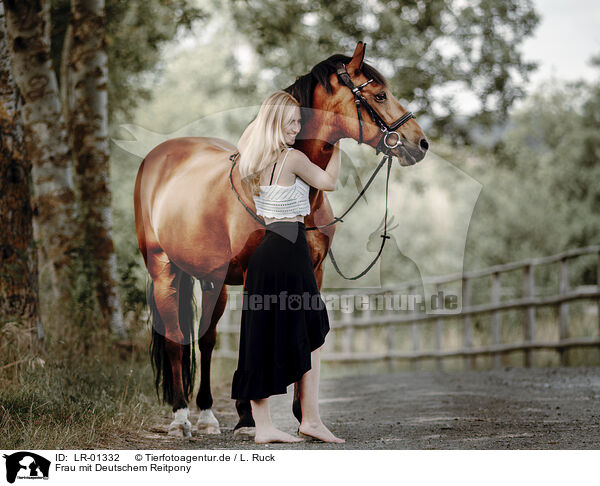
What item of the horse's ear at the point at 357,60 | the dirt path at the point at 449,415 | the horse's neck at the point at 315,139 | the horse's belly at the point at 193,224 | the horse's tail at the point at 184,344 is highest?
the horse's ear at the point at 357,60

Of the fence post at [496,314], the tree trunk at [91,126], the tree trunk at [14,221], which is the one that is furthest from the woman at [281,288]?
the fence post at [496,314]

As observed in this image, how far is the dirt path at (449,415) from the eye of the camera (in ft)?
13.8

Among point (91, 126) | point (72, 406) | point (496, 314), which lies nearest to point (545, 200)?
point (496, 314)

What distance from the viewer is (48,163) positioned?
22.3 ft

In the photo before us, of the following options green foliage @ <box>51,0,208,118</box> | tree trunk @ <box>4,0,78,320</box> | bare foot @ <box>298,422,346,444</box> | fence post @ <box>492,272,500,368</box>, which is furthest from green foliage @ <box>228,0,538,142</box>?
bare foot @ <box>298,422,346,444</box>

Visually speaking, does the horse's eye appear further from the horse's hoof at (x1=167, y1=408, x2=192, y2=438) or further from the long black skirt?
the horse's hoof at (x1=167, y1=408, x2=192, y2=438)

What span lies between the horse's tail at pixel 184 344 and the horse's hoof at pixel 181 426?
0.20 meters

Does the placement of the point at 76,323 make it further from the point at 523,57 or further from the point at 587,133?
the point at 587,133

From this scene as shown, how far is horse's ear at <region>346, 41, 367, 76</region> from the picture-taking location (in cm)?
416

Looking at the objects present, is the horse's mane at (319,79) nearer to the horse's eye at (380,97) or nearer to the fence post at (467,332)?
the horse's eye at (380,97)

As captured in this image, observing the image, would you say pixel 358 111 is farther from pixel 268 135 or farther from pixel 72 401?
pixel 72 401
